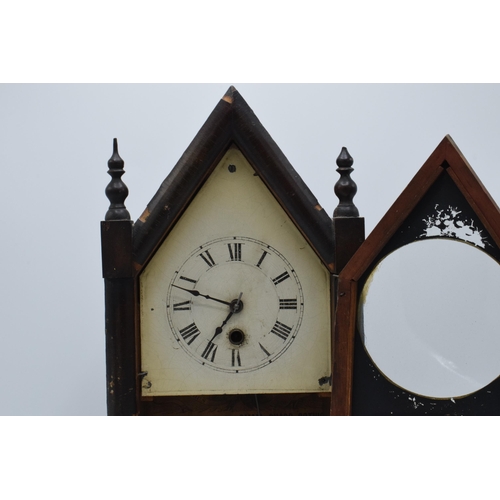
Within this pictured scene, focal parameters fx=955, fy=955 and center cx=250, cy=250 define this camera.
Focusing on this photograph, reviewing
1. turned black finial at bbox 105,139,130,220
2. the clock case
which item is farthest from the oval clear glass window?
turned black finial at bbox 105,139,130,220

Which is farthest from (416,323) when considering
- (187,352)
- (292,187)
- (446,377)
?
(187,352)

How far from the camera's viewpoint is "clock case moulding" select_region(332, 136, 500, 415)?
2.15m

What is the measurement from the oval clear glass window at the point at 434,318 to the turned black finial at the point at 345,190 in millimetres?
270

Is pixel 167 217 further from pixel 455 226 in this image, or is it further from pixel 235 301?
pixel 455 226

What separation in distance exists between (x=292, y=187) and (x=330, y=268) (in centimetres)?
23

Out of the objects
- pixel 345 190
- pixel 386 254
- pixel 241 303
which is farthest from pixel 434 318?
pixel 241 303

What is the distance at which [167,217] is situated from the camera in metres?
2.45

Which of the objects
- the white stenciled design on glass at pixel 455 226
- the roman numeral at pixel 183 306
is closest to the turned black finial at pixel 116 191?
the roman numeral at pixel 183 306

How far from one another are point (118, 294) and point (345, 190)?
637 millimetres

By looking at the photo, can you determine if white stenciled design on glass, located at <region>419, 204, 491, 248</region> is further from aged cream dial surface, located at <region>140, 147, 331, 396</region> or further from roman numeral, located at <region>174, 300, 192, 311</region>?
roman numeral, located at <region>174, 300, 192, 311</region>

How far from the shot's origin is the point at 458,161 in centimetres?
214

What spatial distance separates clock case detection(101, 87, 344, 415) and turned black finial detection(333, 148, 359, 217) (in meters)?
0.04

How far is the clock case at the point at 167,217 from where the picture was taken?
2434 millimetres

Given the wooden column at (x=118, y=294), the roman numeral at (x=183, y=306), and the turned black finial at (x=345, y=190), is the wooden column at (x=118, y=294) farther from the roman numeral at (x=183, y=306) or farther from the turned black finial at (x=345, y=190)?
the turned black finial at (x=345, y=190)
